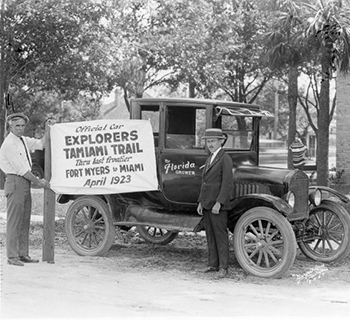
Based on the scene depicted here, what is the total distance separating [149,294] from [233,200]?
199 centimetres

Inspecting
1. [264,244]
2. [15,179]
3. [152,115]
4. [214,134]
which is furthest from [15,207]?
[264,244]

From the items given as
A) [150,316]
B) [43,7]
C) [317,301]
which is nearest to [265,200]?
[317,301]

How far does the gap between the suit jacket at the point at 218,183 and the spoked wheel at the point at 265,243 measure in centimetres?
31

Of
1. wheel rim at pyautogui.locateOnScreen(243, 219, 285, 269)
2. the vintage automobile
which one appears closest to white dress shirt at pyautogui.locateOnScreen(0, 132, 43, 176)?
the vintage automobile

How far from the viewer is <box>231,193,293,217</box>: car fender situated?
818 cm

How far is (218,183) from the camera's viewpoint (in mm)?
8375

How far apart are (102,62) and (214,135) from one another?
15286mm

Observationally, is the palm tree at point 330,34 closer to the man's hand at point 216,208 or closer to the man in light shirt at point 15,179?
the man's hand at point 216,208

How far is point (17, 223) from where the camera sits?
8.55 meters

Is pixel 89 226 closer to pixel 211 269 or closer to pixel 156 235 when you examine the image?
pixel 156 235

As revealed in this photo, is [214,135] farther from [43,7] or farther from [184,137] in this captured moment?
[43,7]

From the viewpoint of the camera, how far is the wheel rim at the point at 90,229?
9492 millimetres

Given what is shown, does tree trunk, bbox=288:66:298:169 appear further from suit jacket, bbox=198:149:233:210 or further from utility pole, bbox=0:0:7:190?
suit jacket, bbox=198:149:233:210

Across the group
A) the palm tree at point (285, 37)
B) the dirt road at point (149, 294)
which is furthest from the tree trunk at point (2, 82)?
the dirt road at point (149, 294)
